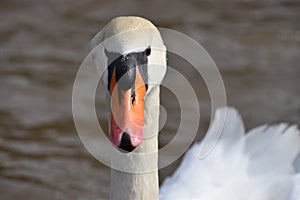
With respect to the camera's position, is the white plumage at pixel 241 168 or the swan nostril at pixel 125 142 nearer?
the swan nostril at pixel 125 142

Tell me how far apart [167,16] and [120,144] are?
365 cm

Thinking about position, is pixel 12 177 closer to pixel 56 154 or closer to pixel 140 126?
pixel 56 154

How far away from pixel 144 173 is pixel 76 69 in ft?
8.21

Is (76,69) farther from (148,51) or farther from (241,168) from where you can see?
(148,51)

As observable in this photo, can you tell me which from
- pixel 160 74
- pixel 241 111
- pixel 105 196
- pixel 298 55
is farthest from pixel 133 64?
pixel 298 55

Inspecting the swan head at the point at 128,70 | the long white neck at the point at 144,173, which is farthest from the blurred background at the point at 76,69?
the swan head at the point at 128,70

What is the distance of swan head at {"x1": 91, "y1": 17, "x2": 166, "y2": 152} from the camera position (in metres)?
2.15

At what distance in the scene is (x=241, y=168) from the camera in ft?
11.1

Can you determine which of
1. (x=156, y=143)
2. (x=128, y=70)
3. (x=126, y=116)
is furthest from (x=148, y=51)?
(x=156, y=143)

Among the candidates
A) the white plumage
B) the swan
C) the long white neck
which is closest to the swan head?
the swan

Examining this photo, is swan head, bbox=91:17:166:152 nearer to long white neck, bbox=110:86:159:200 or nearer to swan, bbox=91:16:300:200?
swan, bbox=91:16:300:200

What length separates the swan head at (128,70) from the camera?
2155 millimetres

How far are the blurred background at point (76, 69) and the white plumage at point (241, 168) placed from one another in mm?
545

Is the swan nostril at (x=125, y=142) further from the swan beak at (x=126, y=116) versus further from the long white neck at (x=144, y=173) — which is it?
the long white neck at (x=144, y=173)
